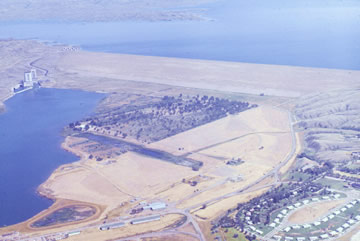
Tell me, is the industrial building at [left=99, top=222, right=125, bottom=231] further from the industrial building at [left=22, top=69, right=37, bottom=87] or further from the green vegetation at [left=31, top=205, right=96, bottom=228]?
the industrial building at [left=22, top=69, right=37, bottom=87]

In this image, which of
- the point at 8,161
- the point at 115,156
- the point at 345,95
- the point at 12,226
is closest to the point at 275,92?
the point at 345,95

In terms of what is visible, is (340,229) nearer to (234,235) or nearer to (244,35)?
(234,235)

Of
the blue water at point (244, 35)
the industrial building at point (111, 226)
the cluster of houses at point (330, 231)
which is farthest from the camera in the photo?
the blue water at point (244, 35)

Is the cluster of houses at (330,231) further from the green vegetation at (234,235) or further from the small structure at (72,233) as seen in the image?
the small structure at (72,233)

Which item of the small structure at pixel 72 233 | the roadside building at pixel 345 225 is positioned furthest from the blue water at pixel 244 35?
the small structure at pixel 72 233

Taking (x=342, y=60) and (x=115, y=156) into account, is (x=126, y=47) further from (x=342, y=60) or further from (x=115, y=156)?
(x=115, y=156)

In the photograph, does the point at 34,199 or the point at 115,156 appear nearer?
the point at 34,199

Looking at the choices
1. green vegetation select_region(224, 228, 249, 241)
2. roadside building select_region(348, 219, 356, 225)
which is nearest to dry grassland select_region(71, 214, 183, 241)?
green vegetation select_region(224, 228, 249, 241)

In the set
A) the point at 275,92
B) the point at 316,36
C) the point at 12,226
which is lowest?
the point at 12,226
